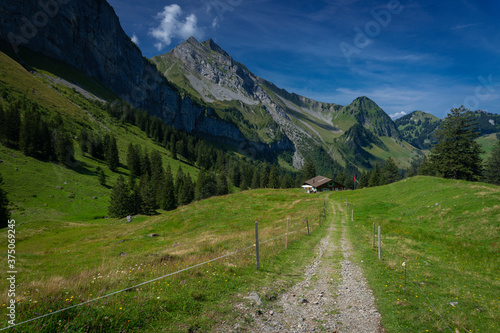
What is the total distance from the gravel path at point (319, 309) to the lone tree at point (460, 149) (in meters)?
58.3

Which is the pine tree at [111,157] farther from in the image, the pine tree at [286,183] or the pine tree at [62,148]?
the pine tree at [286,183]

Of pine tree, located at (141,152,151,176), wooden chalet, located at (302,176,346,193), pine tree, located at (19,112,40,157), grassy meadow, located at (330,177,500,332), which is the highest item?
pine tree, located at (19,112,40,157)

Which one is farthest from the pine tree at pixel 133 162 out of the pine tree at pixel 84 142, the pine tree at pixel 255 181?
the pine tree at pixel 255 181

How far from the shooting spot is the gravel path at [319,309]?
7.39 m

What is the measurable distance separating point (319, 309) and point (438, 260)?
45.1 feet

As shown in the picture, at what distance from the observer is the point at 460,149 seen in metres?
52.0

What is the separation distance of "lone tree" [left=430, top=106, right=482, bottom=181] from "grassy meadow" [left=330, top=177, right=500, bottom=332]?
23.4 metres

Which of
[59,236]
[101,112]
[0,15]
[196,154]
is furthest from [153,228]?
[0,15]

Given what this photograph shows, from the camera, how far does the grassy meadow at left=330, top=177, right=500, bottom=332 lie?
819 centimetres

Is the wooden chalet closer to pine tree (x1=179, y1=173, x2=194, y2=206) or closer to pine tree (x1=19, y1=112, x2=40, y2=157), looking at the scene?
pine tree (x1=179, y1=173, x2=194, y2=206)

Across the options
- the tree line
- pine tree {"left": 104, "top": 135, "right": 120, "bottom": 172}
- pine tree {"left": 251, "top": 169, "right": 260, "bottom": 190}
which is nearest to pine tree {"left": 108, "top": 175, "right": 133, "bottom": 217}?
the tree line

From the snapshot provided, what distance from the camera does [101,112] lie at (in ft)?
542

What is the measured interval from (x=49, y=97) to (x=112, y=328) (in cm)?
18394

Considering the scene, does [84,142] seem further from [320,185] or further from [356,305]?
[356,305]
